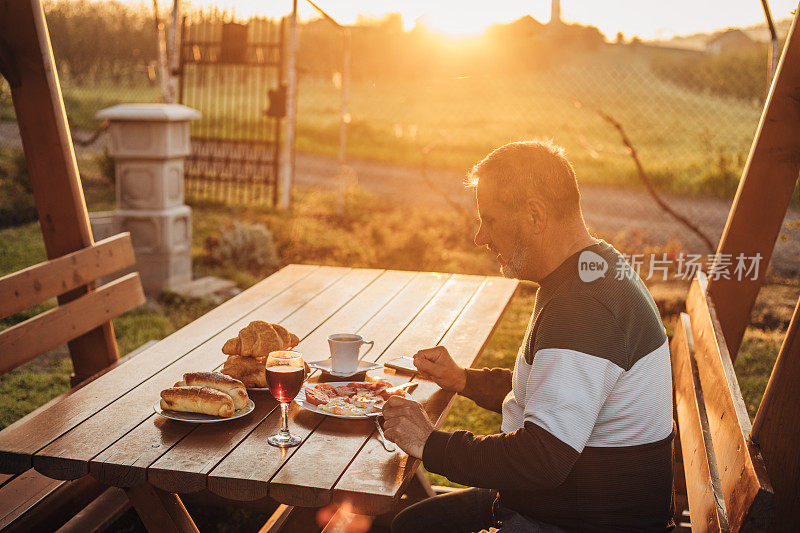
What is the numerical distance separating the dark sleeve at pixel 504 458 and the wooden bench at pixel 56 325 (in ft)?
4.31

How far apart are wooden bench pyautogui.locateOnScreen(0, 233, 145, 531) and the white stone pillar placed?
259 cm

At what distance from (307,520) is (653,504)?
64.7 inches

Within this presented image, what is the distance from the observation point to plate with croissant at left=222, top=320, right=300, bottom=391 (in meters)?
2.39

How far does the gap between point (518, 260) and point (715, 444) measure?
73 cm

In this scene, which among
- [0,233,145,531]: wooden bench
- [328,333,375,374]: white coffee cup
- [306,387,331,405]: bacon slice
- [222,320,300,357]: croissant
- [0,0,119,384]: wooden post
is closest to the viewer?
[306,387,331,405]: bacon slice

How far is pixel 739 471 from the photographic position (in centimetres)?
181

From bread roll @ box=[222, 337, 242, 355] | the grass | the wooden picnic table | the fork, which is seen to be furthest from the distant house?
the fork

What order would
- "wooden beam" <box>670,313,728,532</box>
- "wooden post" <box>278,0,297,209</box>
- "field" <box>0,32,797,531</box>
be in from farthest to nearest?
"wooden post" <box>278,0,297,209</box>, "field" <box>0,32,797,531</box>, "wooden beam" <box>670,313,728,532</box>

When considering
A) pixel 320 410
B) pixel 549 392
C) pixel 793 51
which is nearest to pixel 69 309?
pixel 320 410

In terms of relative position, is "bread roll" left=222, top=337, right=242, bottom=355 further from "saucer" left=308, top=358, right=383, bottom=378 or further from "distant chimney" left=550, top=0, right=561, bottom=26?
"distant chimney" left=550, top=0, right=561, bottom=26

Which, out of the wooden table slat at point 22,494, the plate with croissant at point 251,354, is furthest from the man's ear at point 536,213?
the wooden table slat at point 22,494

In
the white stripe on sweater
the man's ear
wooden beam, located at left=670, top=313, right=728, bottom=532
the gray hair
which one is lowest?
wooden beam, located at left=670, top=313, right=728, bottom=532

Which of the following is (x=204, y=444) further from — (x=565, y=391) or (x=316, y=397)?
(x=565, y=391)

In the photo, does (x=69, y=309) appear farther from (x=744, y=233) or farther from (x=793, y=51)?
(x=793, y=51)
